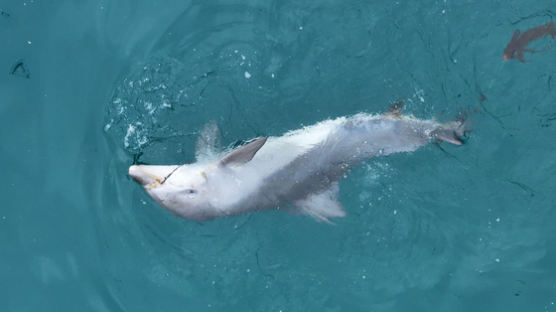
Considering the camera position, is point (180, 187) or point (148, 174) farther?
point (180, 187)

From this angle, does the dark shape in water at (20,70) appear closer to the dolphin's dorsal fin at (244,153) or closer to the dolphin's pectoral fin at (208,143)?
the dolphin's pectoral fin at (208,143)

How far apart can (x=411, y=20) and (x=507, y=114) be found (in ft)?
5.75

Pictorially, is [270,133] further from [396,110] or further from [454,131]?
[454,131]

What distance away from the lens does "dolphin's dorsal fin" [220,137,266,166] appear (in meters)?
6.37

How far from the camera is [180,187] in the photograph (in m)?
6.66

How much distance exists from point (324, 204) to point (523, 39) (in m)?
3.40

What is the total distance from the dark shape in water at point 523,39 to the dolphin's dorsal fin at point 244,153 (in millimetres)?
3473

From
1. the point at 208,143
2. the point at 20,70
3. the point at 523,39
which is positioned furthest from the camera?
the point at 20,70

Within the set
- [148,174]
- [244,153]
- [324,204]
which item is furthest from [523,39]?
[148,174]

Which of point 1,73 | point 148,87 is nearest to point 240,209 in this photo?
point 148,87

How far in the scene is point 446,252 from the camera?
25.1ft

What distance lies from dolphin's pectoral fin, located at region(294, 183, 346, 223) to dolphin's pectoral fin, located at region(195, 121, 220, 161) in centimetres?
129

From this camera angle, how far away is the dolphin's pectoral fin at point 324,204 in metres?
6.80

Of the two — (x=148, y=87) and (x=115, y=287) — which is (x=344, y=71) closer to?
(x=148, y=87)
